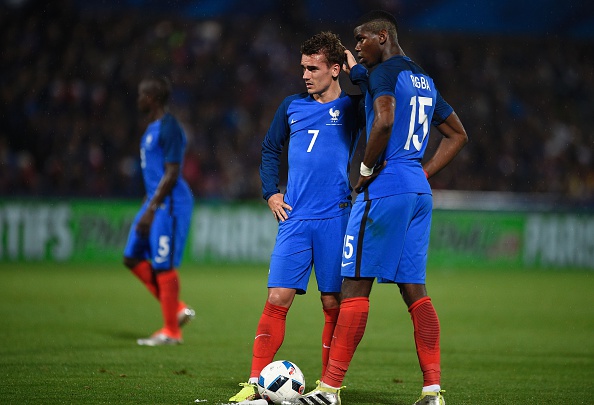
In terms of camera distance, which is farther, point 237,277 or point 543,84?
point 543,84

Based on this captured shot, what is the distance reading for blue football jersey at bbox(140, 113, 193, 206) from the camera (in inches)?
345

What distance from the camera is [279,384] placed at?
554 centimetres

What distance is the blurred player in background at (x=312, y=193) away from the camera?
5.80 meters

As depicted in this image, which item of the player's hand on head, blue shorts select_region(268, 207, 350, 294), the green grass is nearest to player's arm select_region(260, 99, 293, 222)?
blue shorts select_region(268, 207, 350, 294)

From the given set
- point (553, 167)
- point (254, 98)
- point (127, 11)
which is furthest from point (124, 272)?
point (553, 167)

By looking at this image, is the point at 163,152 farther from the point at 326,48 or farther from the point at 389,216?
the point at 389,216

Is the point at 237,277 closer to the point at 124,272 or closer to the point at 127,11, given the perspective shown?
the point at 124,272

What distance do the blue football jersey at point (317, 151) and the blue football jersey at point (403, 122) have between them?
0.35m

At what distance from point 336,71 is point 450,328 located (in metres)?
5.11

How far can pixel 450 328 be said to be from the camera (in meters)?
10.3

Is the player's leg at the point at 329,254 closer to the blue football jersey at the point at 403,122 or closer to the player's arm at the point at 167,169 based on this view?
the blue football jersey at the point at 403,122

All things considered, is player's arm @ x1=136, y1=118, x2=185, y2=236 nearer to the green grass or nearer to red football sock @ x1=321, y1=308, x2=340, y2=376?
the green grass

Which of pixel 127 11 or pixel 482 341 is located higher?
pixel 127 11

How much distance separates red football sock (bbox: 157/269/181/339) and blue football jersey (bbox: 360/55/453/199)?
12.1 ft
